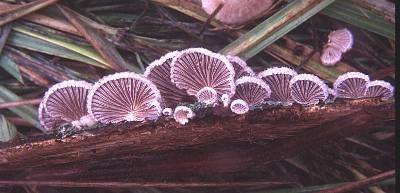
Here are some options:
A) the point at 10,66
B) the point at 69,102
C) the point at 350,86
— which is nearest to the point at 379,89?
the point at 350,86

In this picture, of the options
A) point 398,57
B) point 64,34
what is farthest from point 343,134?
point 64,34

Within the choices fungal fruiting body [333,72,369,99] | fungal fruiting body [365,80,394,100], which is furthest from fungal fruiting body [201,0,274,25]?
fungal fruiting body [365,80,394,100]

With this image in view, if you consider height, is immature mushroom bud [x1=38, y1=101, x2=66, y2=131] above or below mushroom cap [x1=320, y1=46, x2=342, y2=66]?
below

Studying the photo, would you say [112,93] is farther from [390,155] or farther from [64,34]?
[390,155]

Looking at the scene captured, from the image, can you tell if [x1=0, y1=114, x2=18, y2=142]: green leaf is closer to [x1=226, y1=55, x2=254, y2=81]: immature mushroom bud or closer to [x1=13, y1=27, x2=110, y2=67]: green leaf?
[x1=13, y1=27, x2=110, y2=67]: green leaf

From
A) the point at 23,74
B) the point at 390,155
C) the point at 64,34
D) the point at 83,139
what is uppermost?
the point at 64,34

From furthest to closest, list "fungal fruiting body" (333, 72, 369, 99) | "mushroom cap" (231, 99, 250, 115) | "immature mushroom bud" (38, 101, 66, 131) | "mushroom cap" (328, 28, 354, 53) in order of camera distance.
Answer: "mushroom cap" (328, 28, 354, 53) → "immature mushroom bud" (38, 101, 66, 131) → "fungal fruiting body" (333, 72, 369, 99) → "mushroom cap" (231, 99, 250, 115)

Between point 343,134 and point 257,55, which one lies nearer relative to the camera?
point 343,134

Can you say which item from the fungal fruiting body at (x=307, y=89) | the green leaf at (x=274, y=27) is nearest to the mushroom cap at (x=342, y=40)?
the green leaf at (x=274, y=27)
